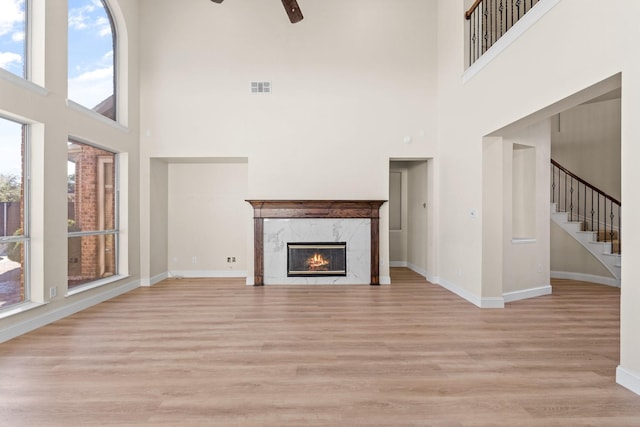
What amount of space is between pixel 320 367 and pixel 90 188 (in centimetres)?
443

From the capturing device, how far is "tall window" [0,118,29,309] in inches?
148

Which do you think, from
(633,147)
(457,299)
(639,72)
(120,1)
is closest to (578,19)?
(639,72)

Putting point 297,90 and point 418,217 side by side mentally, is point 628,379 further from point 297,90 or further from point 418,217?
point 297,90

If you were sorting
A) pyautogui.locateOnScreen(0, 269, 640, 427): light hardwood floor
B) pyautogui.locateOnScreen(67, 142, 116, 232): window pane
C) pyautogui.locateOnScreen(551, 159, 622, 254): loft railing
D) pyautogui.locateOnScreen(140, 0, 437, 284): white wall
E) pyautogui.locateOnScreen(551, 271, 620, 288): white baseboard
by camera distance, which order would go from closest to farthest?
1. pyautogui.locateOnScreen(0, 269, 640, 427): light hardwood floor
2. pyautogui.locateOnScreen(67, 142, 116, 232): window pane
3. pyautogui.locateOnScreen(551, 271, 620, 288): white baseboard
4. pyautogui.locateOnScreen(140, 0, 437, 284): white wall
5. pyautogui.locateOnScreen(551, 159, 622, 254): loft railing

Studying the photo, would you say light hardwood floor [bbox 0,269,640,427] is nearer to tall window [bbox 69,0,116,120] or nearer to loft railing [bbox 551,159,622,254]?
loft railing [bbox 551,159,622,254]

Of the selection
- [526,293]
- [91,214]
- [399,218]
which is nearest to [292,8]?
[91,214]

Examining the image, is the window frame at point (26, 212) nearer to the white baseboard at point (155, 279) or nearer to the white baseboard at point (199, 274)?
the white baseboard at point (155, 279)

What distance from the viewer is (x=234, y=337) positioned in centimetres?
369

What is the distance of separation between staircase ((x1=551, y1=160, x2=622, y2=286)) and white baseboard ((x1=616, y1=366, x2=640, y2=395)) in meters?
4.64

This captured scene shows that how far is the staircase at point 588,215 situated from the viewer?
6.57 metres

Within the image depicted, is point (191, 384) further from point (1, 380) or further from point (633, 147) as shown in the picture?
point (633, 147)

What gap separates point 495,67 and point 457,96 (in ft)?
→ 4.09

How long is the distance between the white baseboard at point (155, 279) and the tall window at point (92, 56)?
2.83 metres

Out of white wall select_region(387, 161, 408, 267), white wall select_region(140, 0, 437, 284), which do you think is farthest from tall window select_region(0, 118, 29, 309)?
white wall select_region(387, 161, 408, 267)
